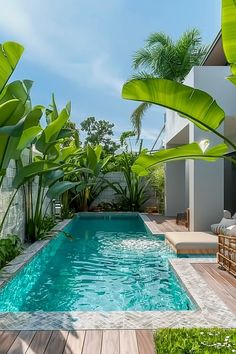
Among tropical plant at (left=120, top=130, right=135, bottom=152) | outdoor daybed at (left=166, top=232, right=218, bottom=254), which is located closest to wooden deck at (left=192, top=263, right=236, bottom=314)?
outdoor daybed at (left=166, top=232, right=218, bottom=254)

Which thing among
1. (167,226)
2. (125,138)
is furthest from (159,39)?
(167,226)

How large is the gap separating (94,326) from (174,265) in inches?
115

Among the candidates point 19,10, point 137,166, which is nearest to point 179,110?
point 137,166

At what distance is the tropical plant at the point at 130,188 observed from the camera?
707 inches

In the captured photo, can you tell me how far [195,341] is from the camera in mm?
3512

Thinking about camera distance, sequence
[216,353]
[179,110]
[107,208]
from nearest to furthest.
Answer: [216,353] → [179,110] → [107,208]

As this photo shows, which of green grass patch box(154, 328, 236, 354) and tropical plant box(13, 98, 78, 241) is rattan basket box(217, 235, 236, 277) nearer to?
green grass patch box(154, 328, 236, 354)

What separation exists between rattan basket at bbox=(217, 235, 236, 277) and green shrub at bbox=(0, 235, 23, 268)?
3.81 m

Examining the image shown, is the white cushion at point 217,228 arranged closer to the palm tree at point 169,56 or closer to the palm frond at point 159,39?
the palm tree at point 169,56

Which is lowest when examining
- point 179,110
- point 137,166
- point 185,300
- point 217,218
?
point 185,300

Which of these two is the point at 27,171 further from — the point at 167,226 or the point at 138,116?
the point at 138,116

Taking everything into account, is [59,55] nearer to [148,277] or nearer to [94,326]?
[148,277]

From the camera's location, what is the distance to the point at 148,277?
6906 millimetres

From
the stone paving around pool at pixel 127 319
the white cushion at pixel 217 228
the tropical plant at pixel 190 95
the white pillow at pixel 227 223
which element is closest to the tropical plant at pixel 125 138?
the white cushion at pixel 217 228
